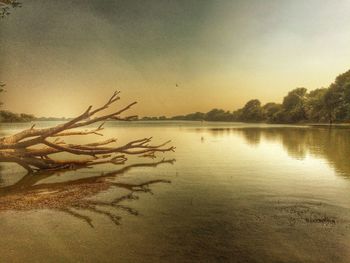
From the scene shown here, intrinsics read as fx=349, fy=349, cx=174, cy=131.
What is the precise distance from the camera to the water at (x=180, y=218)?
815cm

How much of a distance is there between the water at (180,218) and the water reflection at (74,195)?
0.04 metres

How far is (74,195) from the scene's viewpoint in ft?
46.3

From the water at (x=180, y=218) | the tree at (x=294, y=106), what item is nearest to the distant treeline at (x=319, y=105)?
the tree at (x=294, y=106)

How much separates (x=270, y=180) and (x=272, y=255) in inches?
387

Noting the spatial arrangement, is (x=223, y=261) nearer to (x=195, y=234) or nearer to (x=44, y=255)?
(x=195, y=234)

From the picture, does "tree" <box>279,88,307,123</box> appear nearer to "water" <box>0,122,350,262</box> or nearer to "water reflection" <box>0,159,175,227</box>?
"water" <box>0,122,350,262</box>

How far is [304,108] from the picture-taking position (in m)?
141

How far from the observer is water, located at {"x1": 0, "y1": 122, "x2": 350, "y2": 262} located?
8.15m

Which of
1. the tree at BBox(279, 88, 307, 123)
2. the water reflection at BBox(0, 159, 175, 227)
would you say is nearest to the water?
the water reflection at BBox(0, 159, 175, 227)

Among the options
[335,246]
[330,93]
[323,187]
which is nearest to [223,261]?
[335,246]

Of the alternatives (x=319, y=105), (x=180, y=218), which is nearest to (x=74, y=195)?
(x=180, y=218)

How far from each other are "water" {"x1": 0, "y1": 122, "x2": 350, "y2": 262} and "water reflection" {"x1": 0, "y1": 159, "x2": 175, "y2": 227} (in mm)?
41

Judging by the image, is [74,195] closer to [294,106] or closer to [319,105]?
[319,105]

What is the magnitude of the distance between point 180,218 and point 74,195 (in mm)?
5367
